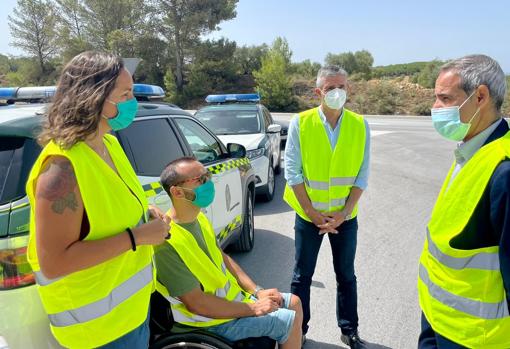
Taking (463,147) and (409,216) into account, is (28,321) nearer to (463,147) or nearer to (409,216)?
(463,147)

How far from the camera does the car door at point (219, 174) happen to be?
3.76m

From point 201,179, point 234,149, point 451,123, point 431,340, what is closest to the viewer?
point 451,123

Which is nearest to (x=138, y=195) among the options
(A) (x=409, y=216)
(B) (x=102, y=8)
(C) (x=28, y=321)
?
(C) (x=28, y=321)

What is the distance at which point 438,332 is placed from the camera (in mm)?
1729

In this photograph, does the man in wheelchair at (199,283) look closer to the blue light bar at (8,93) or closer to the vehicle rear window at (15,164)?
the vehicle rear window at (15,164)

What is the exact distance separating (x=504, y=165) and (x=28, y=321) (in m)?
1.92

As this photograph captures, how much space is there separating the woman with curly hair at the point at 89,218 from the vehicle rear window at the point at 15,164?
35 cm

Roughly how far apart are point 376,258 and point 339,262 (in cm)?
194

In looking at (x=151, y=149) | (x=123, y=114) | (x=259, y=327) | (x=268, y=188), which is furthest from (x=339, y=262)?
(x=268, y=188)

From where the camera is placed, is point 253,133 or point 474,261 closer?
point 474,261

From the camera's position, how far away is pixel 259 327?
2215 millimetres

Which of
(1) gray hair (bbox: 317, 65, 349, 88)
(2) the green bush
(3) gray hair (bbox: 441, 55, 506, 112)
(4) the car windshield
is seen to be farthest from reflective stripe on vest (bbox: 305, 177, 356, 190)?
(2) the green bush

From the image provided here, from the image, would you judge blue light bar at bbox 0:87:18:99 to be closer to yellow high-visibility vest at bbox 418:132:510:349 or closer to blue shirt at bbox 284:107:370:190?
blue shirt at bbox 284:107:370:190

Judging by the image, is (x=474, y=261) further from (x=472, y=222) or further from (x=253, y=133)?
(x=253, y=133)
